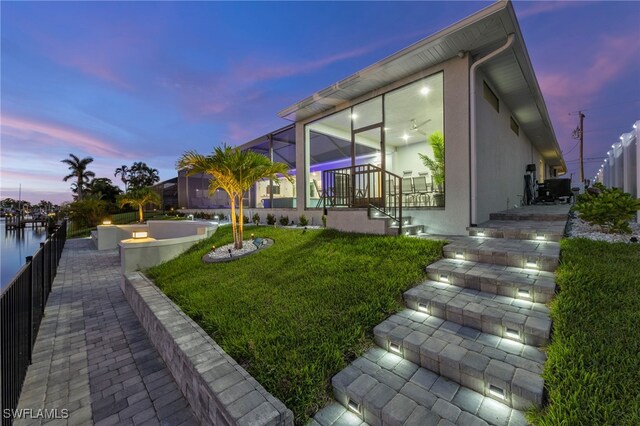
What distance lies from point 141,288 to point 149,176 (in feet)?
157

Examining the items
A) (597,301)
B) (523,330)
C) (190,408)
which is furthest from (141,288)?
(597,301)

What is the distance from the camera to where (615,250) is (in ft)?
11.6

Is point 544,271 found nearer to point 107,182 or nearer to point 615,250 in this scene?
point 615,250

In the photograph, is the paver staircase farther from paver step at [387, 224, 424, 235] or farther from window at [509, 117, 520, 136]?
window at [509, 117, 520, 136]

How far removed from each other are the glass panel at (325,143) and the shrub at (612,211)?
6431 mm

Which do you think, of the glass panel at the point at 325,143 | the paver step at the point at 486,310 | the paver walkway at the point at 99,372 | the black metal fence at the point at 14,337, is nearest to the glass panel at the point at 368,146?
the glass panel at the point at 325,143

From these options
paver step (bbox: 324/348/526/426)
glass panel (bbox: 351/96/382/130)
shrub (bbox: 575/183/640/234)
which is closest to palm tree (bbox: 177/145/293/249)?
glass panel (bbox: 351/96/382/130)

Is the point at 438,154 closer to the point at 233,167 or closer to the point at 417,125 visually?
the point at 417,125

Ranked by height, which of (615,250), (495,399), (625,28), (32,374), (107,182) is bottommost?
(32,374)

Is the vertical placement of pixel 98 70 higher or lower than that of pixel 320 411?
higher

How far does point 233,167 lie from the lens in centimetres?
661

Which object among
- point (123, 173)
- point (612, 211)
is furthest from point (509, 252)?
point (123, 173)

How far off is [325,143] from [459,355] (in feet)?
32.2

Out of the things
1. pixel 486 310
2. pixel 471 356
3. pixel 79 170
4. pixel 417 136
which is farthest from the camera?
pixel 79 170
